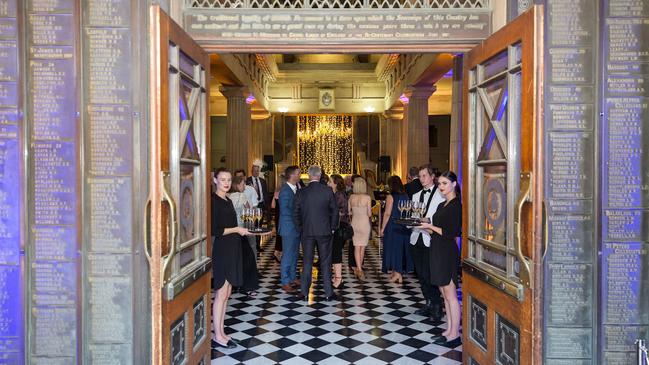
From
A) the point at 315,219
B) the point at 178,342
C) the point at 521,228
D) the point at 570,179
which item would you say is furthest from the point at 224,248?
the point at 570,179

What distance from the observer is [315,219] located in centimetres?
614

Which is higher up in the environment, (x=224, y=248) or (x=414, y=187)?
(x=414, y=187)

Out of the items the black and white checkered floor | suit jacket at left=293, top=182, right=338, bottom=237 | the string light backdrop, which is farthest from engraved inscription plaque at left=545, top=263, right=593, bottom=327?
the string light backdrop

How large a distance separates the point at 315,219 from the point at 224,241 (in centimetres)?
192

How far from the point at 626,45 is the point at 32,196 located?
12.8 feet

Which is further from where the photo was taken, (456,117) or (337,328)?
(456,117)

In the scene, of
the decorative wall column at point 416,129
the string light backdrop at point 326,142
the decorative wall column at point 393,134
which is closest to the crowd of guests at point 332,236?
the decorative wall column at point 416,129

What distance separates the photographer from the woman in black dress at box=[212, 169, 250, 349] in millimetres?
4305

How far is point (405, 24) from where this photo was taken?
3562 mm

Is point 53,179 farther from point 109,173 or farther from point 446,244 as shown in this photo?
point 446,244

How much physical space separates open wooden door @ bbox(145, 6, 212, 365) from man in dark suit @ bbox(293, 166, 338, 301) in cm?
242

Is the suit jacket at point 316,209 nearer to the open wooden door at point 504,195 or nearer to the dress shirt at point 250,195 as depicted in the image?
the dress shirt at point 250,195

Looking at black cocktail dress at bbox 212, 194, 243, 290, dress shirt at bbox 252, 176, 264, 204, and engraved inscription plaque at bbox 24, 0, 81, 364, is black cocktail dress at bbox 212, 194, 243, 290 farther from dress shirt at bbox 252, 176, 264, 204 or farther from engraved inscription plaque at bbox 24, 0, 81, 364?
dress shirt at bbox 252, 176, 264, 204

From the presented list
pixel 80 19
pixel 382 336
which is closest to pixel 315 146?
pixel 382 336
